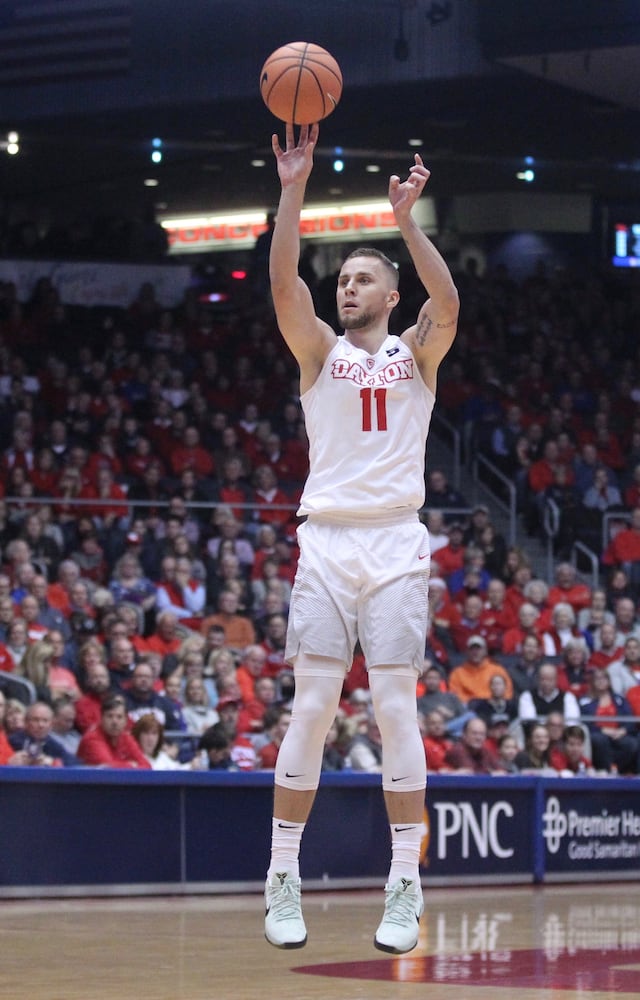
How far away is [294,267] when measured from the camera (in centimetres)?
688

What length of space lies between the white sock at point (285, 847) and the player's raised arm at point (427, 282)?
186cm

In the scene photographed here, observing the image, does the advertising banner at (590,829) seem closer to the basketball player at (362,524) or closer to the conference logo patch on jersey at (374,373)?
the basketball player at (362,524)

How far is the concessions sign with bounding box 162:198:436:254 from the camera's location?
30.2m

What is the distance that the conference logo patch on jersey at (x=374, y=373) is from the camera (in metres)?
6.96

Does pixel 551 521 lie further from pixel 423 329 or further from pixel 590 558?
pixel 423 329

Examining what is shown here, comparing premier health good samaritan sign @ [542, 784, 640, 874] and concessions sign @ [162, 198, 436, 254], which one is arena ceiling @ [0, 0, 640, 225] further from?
premier health good samaritan sign @ [542, 784, 640, 874]

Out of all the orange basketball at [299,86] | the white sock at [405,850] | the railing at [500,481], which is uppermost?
the orange basketball at [299,86]

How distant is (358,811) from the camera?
532 inches

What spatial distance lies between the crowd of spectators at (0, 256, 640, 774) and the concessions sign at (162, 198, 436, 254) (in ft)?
10.9

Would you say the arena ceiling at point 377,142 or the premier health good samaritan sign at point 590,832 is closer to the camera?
the premier health good samaritan sign at point 590,832

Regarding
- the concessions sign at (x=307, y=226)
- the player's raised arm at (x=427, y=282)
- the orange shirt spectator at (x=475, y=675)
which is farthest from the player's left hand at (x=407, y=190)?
the concessions sign at (x=307, y=226)

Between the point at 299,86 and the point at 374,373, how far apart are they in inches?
47.2

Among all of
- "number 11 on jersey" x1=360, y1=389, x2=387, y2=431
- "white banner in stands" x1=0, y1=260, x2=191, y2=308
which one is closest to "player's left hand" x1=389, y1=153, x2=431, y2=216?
"number 11 on jersey" x1=360, y1=389, x2=387, y2=431

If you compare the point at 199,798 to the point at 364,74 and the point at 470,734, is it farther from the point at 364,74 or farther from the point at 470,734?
the point at 364,74
